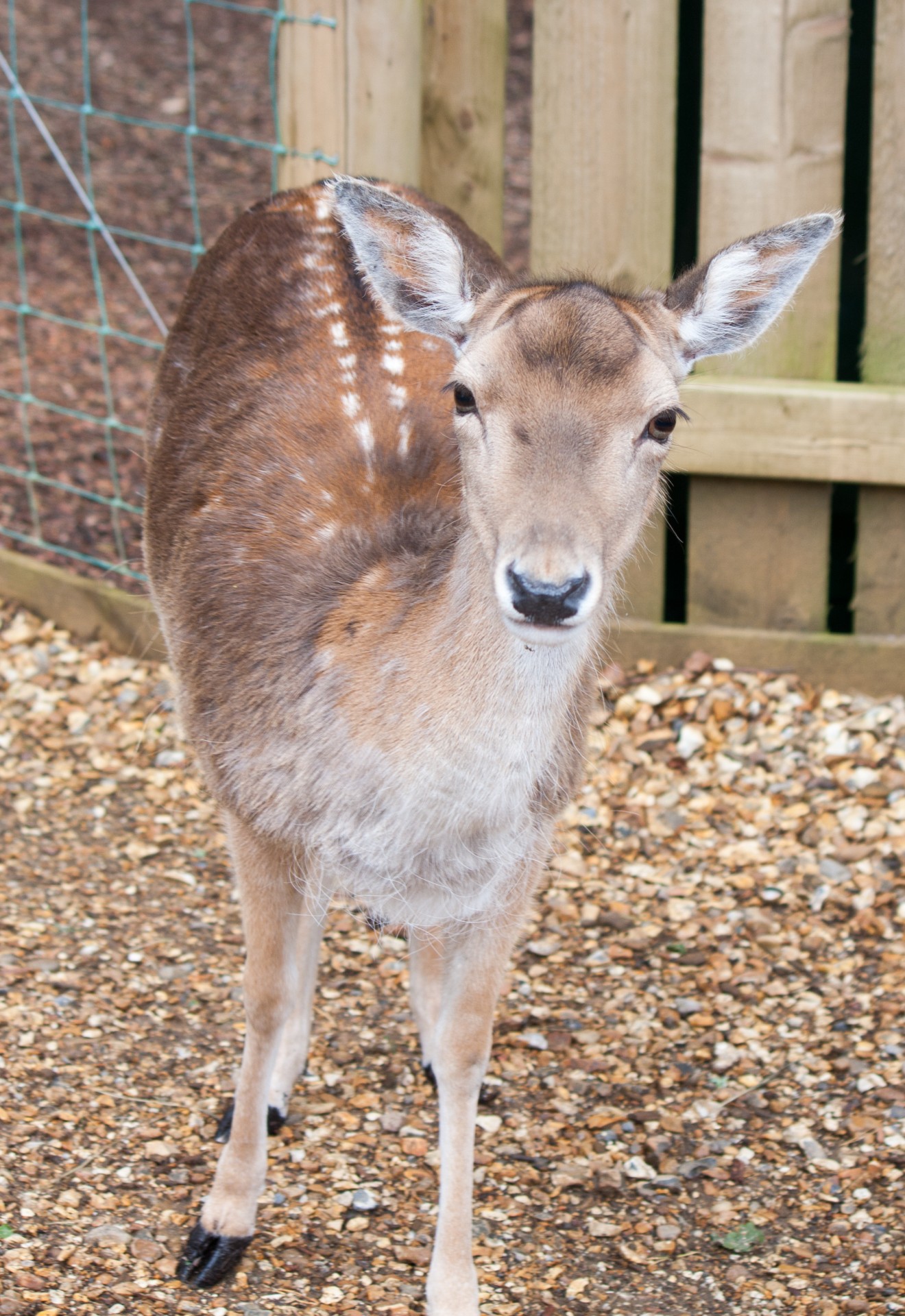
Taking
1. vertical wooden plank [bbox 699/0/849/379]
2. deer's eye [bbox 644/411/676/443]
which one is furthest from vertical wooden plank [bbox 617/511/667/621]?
deer's eye [bbox 644/411/676/443]

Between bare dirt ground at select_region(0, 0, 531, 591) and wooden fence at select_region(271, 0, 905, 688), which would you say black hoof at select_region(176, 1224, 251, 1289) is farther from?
bare dirt ground at select_region(0, 0, 531, 591)

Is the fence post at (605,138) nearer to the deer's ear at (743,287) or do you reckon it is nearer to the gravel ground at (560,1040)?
the gravel ground at (560,1040)

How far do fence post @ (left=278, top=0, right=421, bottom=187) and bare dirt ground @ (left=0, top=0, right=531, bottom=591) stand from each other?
1544 millimetres

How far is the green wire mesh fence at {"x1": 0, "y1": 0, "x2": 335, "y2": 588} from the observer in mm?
5250

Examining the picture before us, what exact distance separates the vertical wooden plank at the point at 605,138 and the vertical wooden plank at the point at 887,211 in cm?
56

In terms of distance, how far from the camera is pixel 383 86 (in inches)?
167

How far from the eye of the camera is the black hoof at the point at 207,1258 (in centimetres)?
286

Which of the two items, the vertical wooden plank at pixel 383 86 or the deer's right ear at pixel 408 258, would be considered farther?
the vertical wooden plank at pixel 383 86

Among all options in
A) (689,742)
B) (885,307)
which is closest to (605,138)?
(885,307)

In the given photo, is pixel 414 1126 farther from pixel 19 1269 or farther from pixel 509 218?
pixel 509 218

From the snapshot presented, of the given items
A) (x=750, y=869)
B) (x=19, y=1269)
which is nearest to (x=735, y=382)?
(x=750, y=869)

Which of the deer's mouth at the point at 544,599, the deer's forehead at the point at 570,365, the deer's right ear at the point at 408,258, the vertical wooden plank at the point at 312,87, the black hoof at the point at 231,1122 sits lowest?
the black hoof at the point at 231,1122

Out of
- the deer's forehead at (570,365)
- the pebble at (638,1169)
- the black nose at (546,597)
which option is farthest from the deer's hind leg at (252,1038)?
the deer's forehead at (570,365)

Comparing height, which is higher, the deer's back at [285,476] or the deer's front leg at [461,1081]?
the deer's back at [285,476]
